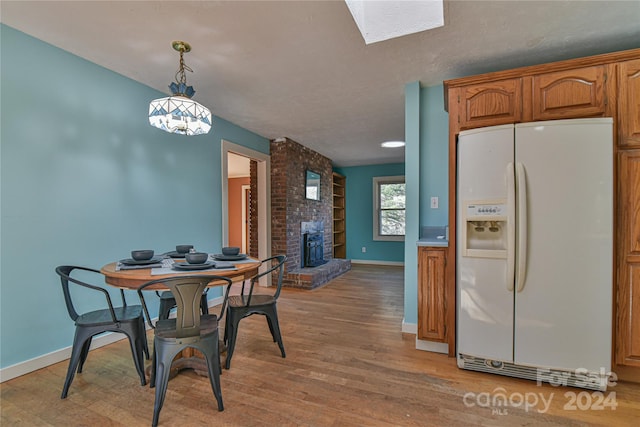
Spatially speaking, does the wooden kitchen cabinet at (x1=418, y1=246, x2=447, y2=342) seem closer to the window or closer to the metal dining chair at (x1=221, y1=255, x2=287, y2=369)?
the metal dining chair at (x1=221, y1=255, x2=287, y2=369)

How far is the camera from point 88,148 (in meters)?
2.37

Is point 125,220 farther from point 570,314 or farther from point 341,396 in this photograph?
point 570,314

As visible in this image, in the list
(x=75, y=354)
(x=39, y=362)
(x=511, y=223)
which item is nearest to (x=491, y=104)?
(x=511, y=223)

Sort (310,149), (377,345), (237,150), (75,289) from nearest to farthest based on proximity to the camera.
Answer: (75,289) < (377,345) < (237,150) < (310,149)

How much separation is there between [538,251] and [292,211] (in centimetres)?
363

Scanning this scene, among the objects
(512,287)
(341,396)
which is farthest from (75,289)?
(512,287)

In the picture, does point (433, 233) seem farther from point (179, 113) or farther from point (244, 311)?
point (179, 113)

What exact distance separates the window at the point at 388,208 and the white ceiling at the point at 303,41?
395 cm

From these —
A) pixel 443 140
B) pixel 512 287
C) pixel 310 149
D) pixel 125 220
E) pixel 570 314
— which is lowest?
pixel 570 314

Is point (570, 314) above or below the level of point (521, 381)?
above

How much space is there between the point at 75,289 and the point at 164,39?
2.06 m

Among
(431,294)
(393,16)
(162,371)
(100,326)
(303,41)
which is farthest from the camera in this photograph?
(431,294)

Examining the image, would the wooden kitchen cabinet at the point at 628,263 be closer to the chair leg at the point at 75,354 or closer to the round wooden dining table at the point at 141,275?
the round wooden dining table at the point at 141,275

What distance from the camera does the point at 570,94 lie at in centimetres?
199
